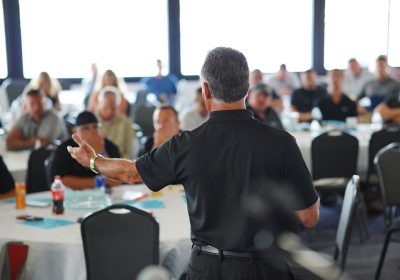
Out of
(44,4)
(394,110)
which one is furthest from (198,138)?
(44,4)

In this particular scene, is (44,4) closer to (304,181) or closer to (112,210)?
(112,210)

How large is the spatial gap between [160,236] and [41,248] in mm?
658

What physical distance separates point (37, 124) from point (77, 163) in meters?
2.27

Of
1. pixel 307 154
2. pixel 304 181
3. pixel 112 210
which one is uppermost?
pixel 304 181

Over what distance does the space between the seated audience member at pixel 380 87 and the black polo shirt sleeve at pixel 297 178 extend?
8026mm

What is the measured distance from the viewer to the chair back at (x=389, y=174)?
5.24 m

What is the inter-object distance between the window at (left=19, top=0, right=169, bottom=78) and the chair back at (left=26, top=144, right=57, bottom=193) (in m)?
7.75

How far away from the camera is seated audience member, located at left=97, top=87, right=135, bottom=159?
7.07 metres

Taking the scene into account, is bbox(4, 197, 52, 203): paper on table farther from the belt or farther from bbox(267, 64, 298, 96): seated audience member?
bbox(267, 64, 298, 96): seated audience member

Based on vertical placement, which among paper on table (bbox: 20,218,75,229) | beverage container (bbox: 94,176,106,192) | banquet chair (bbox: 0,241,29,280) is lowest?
banquet chair (bbox: 0,241,29,280)

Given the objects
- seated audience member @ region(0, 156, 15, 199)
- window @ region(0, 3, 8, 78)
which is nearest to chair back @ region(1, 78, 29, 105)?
window @ region(0, 3, 8, 78)

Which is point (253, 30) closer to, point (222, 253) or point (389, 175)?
point (389, 175)

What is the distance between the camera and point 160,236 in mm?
3793

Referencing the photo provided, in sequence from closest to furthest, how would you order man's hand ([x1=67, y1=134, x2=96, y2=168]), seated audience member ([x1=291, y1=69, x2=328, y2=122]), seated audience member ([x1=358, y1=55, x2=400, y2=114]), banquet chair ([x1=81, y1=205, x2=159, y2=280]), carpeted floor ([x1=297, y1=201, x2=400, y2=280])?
man's hand ([x1=67, y1=134, x2=96, y2=168])
banquet chair ([x1=81, y1=205, x2=159, y2=280])
carpeted floor ([x1=297, y1=201, x2=400, y2=280])
seated audience member ([x1=291, y1=69, x2=328, y2=122])
seated audience member ([x1=358, y1=55, x2=400, y2=114])
